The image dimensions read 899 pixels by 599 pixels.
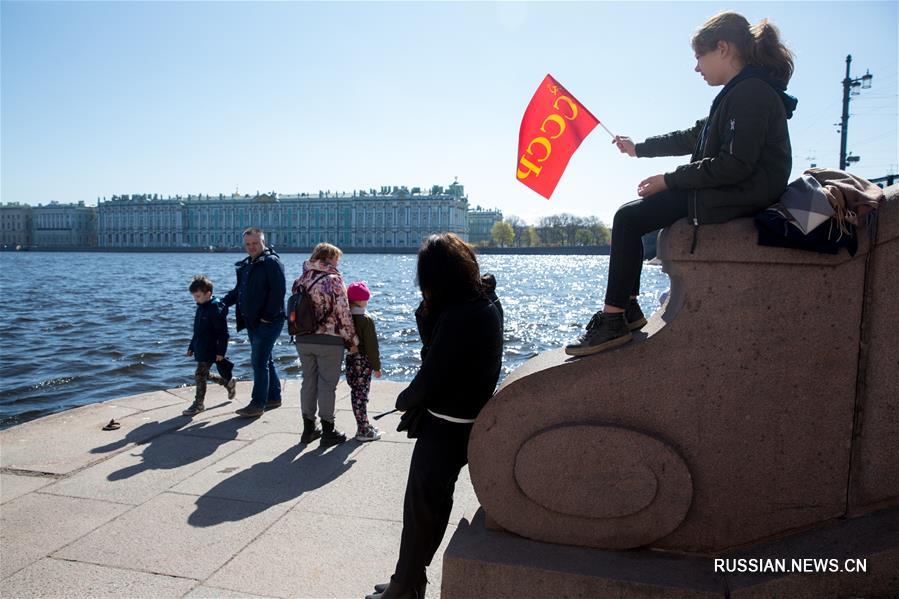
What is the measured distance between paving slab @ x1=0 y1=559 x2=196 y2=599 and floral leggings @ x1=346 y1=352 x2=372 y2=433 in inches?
97.6

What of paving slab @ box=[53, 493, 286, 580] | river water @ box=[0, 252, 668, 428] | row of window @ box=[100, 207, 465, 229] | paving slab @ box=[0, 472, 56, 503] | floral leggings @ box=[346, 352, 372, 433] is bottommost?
river water @ box=[0, 252, 668, 428]

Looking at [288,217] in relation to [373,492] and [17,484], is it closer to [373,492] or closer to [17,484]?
[17,484]

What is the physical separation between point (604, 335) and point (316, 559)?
1.88 m

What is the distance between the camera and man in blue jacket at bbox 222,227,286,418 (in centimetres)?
641

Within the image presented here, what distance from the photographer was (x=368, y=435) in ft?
18.0

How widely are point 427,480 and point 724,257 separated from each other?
4.81 ft

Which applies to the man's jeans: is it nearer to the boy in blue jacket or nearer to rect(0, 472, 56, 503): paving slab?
the boy in blue jacket

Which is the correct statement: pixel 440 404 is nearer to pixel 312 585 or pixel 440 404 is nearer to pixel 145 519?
pixel 312 585

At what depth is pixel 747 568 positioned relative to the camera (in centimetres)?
239

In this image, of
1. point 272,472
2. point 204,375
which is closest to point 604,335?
point 272,472

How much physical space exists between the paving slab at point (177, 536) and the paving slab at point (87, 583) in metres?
0.07

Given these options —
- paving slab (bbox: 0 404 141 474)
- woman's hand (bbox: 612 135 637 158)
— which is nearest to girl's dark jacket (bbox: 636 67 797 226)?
woman's hand (bbox: 612 135 637 158)

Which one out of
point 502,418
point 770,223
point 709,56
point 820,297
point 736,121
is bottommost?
point 502,418

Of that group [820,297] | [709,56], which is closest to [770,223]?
[820,297]
